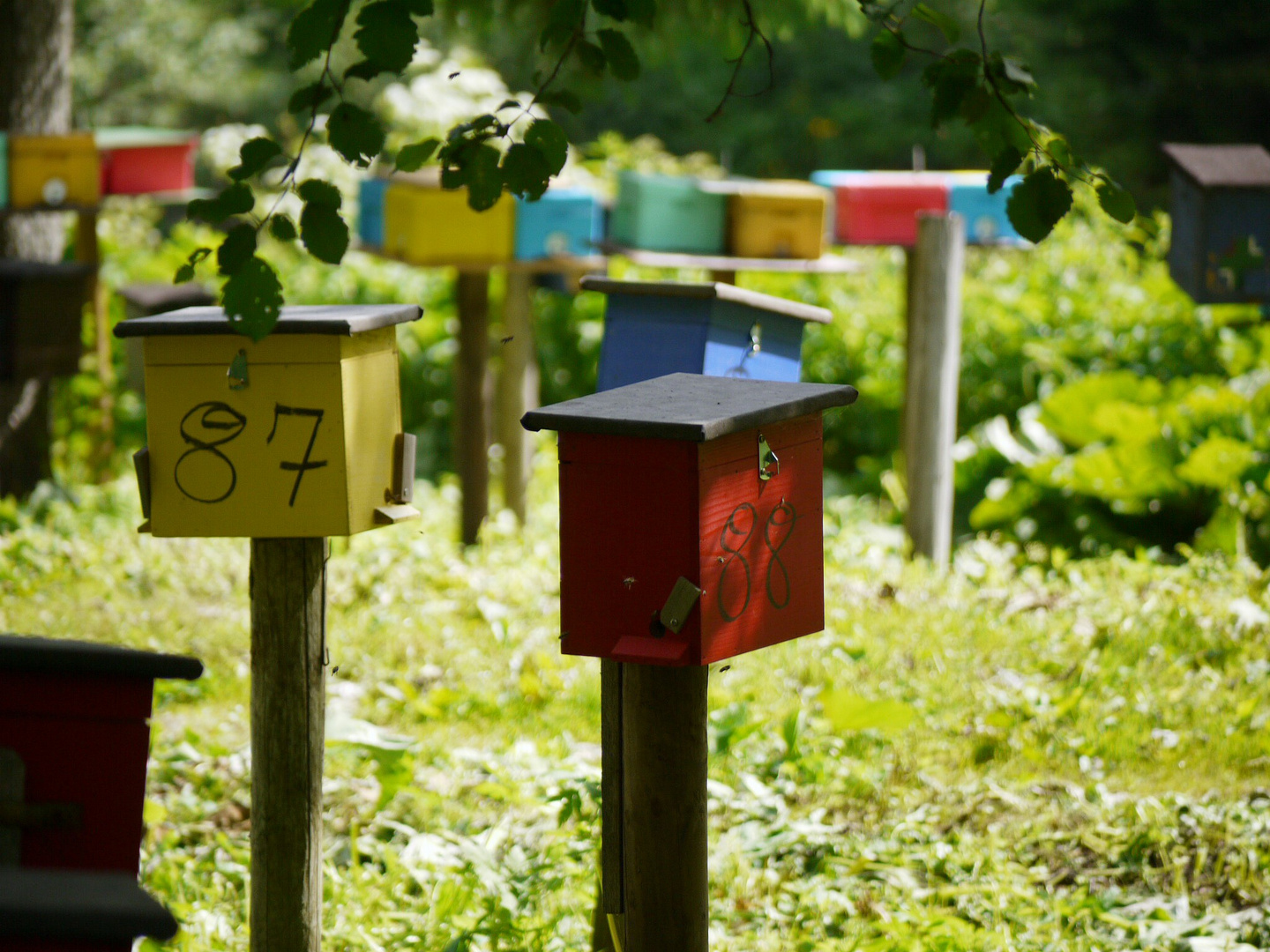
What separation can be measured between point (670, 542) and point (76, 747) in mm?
886

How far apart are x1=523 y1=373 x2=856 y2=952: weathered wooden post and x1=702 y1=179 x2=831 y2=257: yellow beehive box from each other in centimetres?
361

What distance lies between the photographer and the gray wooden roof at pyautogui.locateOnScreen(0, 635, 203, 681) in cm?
179

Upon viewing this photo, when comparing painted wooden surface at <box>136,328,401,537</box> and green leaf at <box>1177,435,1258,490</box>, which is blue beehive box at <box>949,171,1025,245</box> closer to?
green leaf at <box>1177,435,1258,490</box>

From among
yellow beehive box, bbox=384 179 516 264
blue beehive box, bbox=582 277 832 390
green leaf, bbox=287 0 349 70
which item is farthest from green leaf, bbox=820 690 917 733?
yellow beehive box, bbox=384 179 516 264

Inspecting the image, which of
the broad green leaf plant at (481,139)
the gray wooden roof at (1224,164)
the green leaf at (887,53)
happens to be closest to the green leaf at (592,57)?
the broad green leaf plant at (481,139)

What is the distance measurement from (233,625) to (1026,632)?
9.13 ft

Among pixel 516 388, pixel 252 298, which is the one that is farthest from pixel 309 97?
pixel 516 388

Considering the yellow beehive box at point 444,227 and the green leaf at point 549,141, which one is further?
the yellow beehive box at point 444,227

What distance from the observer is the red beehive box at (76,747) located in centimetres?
179

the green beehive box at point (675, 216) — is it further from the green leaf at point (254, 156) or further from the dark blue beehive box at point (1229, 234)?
the green leaf at point (254, 156)

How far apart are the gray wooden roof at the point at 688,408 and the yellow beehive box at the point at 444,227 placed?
353cm

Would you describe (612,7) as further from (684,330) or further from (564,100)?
(684,330)

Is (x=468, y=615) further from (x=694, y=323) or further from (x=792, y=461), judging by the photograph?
(x=792, y=461)

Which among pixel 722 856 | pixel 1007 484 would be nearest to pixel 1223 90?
pixel 1007 484
